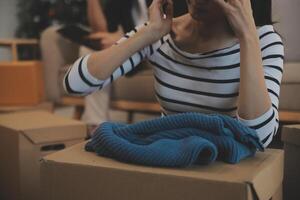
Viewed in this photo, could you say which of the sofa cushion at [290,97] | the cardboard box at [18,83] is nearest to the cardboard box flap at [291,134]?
the sofa cushion at [290,97]

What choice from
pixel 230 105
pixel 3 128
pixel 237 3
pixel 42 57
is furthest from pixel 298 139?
pixel 42 57

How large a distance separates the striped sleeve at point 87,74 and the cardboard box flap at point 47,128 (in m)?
0.25

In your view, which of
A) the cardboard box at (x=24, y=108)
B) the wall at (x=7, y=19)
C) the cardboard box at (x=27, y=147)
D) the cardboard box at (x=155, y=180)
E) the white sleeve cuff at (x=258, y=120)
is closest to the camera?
the cardboard box at (x=155, y=180)

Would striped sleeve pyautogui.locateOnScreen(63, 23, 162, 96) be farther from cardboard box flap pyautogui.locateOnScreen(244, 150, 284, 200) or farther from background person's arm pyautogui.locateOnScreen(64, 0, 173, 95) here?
cardboard box flap pyautogui.locateOnScreen(244, 150, 284, 200)

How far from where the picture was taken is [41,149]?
3.39 feet

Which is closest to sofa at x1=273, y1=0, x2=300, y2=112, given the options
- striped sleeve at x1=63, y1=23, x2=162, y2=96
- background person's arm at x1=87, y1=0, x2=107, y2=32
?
striped sleeve at x1=63, y1=23, x2=162, y2=96

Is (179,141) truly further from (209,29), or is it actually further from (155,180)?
(209,29)

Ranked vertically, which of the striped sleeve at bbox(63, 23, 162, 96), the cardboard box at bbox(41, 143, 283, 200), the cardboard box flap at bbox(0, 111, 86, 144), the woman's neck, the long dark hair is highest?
the long dark hair

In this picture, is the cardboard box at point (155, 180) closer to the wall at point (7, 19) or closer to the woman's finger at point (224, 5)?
the woman's finger at point (224, 5)

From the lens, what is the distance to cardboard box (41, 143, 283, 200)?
A: 47 centimetres

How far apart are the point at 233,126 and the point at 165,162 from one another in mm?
109

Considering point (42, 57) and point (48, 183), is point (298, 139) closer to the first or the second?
point (48, 183)

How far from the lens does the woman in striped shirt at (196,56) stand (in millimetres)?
706

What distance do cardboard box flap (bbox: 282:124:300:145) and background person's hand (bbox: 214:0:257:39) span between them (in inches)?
9.6
